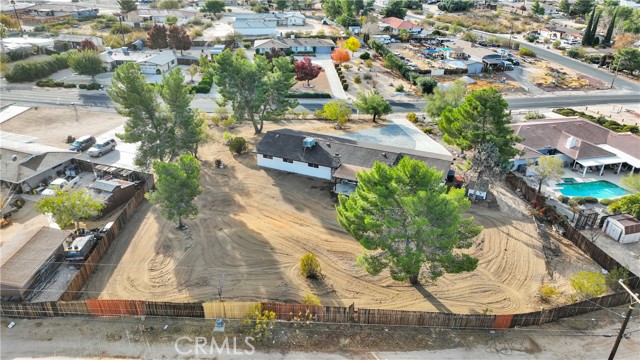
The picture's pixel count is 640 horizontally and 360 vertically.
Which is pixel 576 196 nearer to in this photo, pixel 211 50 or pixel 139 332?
pixel 139 332

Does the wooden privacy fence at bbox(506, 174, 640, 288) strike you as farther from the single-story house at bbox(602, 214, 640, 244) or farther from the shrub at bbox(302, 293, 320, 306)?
the shrub at bbox(302, 293, 320, 306)

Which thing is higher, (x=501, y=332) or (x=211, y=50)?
(x=211, y=50)

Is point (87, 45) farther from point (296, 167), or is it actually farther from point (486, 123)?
point (486, 123)

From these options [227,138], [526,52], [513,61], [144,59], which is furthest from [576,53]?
[144,59]

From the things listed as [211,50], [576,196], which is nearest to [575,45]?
[576,196]

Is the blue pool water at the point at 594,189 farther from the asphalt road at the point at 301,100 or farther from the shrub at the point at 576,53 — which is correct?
the shrub at the point at 576,53

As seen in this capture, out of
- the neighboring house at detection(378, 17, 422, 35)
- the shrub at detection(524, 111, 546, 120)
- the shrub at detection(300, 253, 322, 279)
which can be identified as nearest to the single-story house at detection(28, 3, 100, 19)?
the neighboring house at detection(378, 17, 422, 35)
